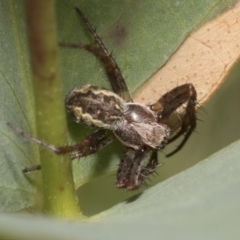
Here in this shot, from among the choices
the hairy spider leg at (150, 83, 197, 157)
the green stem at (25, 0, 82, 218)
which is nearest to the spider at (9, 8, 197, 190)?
the hairy spider leg at (150, 83, 197, 157)

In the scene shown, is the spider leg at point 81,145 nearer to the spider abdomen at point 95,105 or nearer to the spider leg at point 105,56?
the spider abdomen at point 95,105

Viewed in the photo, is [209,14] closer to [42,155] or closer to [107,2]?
[107,2]

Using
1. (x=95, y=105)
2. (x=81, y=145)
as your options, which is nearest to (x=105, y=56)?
(x=81, y=145)

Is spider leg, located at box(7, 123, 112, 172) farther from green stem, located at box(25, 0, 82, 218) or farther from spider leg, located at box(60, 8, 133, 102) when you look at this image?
spider leg, located at box(60, 8, 133, 102)

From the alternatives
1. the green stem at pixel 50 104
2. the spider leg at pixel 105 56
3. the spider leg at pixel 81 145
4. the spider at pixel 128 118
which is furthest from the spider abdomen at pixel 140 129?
the green stem at pixel 50 104

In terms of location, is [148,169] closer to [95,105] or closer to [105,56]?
[95,105]

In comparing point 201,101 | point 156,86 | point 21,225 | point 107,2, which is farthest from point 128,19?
point 21,225
